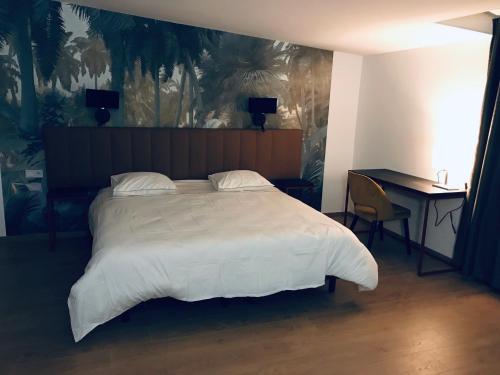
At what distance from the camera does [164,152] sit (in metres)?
4.17

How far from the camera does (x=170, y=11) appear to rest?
3.54 metres

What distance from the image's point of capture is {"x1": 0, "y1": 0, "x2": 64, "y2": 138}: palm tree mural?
3521mm

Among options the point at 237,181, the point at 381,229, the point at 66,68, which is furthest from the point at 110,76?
the point at 381,229

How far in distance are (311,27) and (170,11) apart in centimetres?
130

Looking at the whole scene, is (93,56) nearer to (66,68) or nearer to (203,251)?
(66,68)

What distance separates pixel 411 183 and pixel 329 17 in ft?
5.75

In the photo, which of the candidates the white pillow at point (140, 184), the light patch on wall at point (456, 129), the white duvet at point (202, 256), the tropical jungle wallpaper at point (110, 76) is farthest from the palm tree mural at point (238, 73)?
the light patch on wall at point (456, 129)

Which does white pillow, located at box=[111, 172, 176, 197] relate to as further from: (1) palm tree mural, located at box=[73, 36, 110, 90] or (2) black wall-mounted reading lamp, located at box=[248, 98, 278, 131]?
(2) black wall-mounted reading lamp, located at box=[248, 98, 278, 131]

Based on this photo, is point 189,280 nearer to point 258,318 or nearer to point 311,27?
point 258,318

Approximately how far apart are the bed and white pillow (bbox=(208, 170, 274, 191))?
0.83 feet

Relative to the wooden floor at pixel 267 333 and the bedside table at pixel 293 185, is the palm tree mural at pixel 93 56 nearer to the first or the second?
the wooden floor at pixel 267 333

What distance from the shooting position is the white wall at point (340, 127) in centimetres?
488

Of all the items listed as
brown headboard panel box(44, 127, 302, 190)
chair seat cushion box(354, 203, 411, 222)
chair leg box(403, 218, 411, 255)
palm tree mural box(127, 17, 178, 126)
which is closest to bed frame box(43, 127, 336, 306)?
brown headboard panel box(44, 127, 302, 190)

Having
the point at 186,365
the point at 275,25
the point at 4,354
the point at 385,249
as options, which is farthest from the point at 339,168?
the point at 4,354
